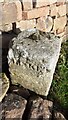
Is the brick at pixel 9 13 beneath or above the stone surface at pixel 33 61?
above

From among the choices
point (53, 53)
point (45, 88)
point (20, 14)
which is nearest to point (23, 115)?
point (45, 88)

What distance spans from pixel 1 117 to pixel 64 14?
2679 millimetres

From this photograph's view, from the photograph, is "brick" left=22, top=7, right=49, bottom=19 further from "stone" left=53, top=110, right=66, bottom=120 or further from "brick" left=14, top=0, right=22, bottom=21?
"stone" left=53, top=110, right=66, bottom=120

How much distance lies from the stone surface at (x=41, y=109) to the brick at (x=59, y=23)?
6.42ft

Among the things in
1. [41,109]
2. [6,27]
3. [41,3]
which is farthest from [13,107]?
[41,3]

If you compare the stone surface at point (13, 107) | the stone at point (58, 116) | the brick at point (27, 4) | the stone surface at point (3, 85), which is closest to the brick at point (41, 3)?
the brick at point (27, 4)

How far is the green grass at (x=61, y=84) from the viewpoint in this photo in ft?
13.0

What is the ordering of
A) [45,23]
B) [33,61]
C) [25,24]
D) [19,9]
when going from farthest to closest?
[45,23], [25,24], [19,9], [33,61]

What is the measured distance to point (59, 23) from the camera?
17.4 ft

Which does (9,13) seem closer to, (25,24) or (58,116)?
(25,24)

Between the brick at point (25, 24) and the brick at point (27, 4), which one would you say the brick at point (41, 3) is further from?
the brick at point (25, 24)

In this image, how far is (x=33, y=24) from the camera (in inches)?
186

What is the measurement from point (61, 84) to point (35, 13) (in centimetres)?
126

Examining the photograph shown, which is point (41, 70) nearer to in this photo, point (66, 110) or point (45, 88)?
point (45, 88)
